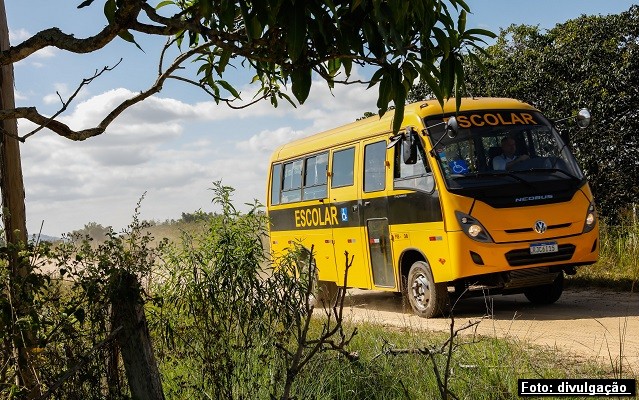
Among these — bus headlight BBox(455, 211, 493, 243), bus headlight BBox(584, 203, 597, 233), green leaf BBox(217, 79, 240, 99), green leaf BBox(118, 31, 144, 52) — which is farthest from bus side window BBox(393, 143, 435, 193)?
green leaf BBox(118, 31, 144, 52)

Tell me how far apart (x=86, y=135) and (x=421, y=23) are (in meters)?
2.30

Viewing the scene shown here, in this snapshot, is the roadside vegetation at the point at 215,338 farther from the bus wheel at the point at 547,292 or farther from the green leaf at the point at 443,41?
the bus wheel at the point at 547,292

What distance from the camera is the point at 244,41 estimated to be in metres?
4.80

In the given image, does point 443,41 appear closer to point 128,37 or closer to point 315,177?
point 128,37

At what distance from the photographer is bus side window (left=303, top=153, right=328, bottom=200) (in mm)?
15195

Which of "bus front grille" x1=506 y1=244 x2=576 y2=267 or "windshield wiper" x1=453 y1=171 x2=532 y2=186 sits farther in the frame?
A: "windshield wiper" x1=453 y1=171 x2=532 y2=186

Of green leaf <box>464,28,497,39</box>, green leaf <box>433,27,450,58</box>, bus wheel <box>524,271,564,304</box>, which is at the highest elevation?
green leaf <box>464,28,497,39</box>

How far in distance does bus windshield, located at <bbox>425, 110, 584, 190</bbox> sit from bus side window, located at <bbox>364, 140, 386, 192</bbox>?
1231 millimetres

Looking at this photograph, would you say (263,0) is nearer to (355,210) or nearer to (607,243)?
(355,210)

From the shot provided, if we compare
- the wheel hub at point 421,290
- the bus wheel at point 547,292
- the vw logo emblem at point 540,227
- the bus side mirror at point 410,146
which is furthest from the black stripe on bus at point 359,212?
the bus wheel at point 547,292

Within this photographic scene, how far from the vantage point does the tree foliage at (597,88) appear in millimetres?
18000

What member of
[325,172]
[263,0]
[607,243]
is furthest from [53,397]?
[607,243]

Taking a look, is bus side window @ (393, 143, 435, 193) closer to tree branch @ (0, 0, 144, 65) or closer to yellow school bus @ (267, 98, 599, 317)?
yellow school bus @ (267, 98, 599, 317)

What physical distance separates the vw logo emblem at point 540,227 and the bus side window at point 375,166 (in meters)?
2.44
